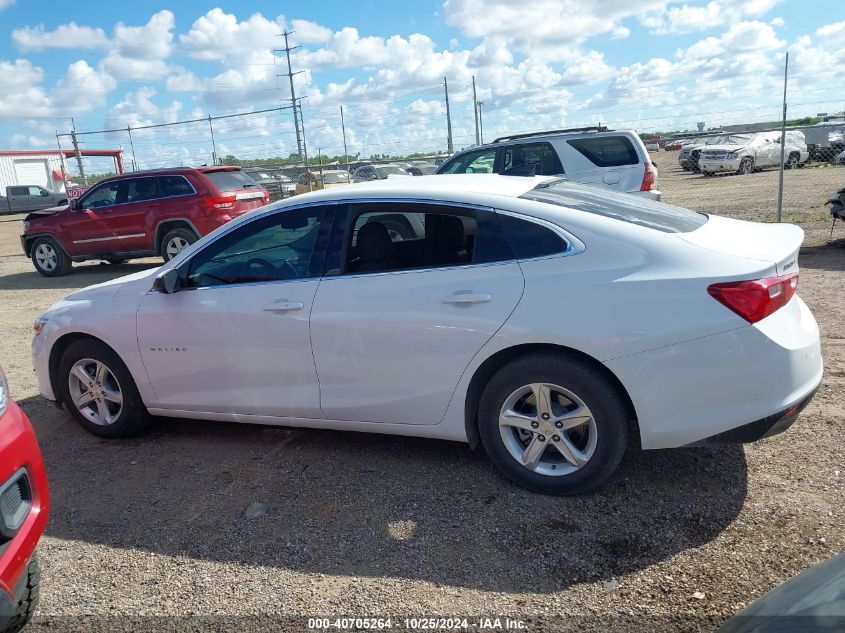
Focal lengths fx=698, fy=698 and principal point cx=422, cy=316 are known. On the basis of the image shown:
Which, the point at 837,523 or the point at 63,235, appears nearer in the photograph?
the point at 837,523

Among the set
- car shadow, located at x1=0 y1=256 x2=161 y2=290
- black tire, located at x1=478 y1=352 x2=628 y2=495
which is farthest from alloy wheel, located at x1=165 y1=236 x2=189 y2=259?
black tire, located at x1=478 y1=352 x2=628 y2=495

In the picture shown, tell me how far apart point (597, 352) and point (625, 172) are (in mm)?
7708

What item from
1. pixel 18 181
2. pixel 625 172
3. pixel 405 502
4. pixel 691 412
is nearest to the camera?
pixel 691 412

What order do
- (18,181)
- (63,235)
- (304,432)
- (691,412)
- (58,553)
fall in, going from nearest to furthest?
(691,412)
(58,553)
(304,432)
(63,235)
(18,181)

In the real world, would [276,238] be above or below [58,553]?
above

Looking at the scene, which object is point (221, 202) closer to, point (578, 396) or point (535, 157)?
point (535, 157)

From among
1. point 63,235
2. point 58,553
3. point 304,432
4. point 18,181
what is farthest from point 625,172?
point 18,181

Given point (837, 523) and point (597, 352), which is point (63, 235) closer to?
point (597, 352)

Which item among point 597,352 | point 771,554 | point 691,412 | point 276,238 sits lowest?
point 771,554

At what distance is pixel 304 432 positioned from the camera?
183 inches

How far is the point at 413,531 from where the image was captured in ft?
11.0

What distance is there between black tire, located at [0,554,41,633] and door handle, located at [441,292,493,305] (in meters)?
2.16

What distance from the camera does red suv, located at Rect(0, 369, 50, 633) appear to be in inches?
98.8

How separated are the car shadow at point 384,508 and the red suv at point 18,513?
68cm
